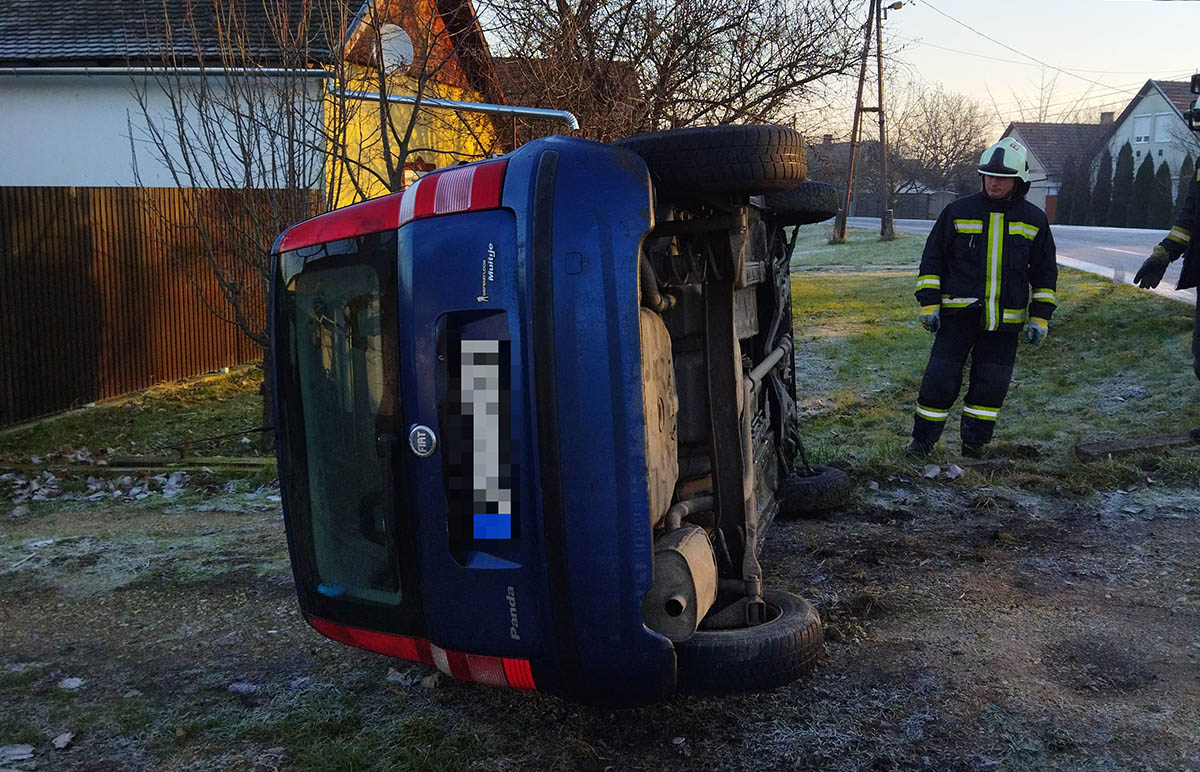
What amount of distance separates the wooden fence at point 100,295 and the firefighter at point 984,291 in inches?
200

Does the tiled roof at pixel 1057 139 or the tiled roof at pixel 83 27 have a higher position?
the tiled roof at pixel 1057 139

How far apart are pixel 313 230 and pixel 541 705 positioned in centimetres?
155

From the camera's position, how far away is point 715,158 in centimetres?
292

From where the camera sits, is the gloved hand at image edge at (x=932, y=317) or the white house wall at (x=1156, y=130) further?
the white house wall at (x=1156, y=130)

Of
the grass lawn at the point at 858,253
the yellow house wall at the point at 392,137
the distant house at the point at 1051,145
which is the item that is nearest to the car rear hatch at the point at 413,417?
the yellow house wall at the point at 392,137

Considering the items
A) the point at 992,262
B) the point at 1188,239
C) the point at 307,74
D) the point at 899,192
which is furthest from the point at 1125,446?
the point at 899,192

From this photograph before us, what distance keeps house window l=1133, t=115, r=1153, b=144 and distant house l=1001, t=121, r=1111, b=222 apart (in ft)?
7.37

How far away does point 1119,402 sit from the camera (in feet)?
25.6

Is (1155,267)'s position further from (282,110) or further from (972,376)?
(282,110)

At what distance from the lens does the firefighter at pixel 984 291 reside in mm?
6074

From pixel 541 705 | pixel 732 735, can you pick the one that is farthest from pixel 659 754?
pixel 541 705

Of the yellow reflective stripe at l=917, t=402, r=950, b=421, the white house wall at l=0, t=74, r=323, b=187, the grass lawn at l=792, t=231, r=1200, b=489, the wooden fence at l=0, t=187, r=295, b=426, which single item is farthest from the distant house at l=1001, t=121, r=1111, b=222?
the yellow reflective stripe at l=917, t=402, r=950, b=421

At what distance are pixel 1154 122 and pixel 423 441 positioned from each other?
64695 mm

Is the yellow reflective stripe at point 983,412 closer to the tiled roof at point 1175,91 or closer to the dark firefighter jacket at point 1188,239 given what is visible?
the dark firefighter jacket at point 1188,239
